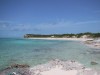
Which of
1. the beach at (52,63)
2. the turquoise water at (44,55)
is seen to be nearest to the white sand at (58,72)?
the beach at (52,63)

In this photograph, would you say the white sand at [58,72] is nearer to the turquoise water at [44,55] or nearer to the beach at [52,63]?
the beach at [52,63]

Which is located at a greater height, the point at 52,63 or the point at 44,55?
the point at 52,63

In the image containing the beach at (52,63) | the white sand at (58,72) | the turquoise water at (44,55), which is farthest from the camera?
the turquoise water at (44,55)

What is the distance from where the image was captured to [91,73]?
33.1 ft

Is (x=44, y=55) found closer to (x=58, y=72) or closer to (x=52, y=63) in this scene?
(x=52, y=63)

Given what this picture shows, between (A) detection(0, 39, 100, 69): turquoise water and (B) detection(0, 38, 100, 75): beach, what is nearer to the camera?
Result: (B) detection(0, 38, 100, 75): beach

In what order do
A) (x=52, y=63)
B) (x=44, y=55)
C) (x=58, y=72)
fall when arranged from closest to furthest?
(x=58, y=72) → (x=52, y=63) → (x=44, y=55)

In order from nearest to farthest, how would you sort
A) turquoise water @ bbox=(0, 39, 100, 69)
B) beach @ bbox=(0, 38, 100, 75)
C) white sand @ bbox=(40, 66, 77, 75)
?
white sand @ bbox=(40, 66, 77, 75), beach @ bbox=(0, 38, 100, 75), turquoise water @ bbox=(0, 39, 100, 69)

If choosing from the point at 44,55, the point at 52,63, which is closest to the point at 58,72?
the point at 52,63

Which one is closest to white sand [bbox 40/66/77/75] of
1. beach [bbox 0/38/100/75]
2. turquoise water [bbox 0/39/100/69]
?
beach [bbox 0/38/100/75]

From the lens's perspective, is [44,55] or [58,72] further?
[44,55]

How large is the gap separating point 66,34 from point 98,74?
79.0m

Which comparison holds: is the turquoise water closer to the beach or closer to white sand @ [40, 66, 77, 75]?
the beach

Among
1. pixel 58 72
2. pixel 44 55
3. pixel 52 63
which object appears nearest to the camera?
pixel 58 72
